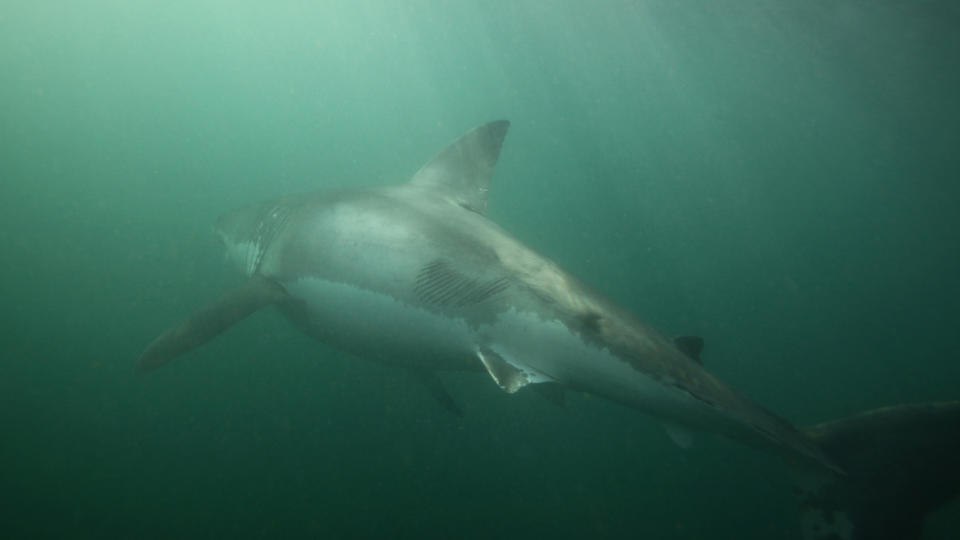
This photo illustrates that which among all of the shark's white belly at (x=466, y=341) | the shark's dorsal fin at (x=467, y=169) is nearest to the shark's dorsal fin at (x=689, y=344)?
the shark's white belly at (x=466, y=341)

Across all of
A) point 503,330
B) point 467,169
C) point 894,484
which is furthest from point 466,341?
point 894,484

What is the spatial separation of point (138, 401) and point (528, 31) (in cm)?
4230

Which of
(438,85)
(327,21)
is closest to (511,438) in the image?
(327,21)

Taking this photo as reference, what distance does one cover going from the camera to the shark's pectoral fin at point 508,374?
3.40 metres

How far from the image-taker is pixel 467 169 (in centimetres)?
608

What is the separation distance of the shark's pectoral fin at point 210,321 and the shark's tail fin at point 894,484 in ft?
19.9

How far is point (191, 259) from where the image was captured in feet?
56.5

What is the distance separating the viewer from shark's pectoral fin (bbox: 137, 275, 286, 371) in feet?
15.8

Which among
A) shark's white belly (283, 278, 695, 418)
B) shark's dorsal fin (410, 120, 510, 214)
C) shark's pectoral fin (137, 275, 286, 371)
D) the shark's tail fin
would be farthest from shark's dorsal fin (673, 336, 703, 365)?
shark's pectoral fin (137, 275, 286, 371)

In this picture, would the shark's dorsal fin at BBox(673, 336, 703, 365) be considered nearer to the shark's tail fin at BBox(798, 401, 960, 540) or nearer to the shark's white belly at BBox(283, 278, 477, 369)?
the shark's tail fin at BBox(798, 401, 960, 540)

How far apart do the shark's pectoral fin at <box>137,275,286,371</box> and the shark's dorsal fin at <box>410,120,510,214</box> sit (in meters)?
2.27

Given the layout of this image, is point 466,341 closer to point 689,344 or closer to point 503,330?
point 503,330

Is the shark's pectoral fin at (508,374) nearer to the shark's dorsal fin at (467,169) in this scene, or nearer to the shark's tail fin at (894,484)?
the shark's dorsal fin at (467,169)

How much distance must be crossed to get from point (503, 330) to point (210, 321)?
141 inches
